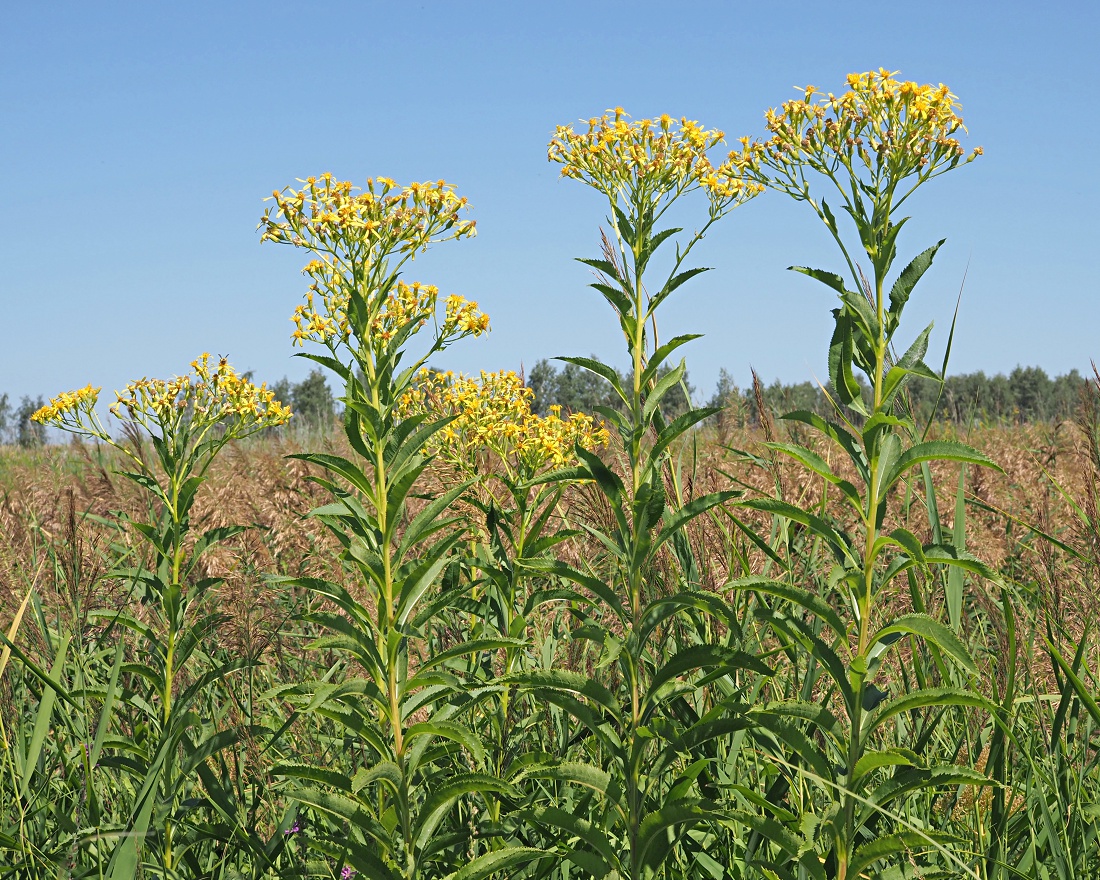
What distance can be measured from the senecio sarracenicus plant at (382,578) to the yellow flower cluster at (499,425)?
72 centimetres

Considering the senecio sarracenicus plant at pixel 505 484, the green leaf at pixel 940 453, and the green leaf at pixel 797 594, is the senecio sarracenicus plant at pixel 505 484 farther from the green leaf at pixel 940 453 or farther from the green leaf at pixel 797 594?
the green leaf at pixel 940 453

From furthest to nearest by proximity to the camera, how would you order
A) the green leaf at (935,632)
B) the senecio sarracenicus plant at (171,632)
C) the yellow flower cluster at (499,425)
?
the yellow flower cluster at (499,425) < the senecio sarracenicus plant at (171,632) < the green leaf at (935,632)

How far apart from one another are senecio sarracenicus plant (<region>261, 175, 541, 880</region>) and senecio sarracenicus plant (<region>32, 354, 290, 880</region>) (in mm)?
446

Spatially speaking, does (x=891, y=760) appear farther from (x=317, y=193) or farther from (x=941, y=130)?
(x=317, y=193)

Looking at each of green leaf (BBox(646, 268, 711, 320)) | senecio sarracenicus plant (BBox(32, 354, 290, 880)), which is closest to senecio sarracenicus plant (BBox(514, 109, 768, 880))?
green leaf (BBox(646, 268, 711, 320))

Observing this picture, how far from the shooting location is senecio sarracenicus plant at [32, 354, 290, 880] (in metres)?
2.66

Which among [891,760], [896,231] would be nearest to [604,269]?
[896,231]

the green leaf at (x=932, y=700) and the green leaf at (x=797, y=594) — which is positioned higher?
the green leaf at (x=797, y=594)

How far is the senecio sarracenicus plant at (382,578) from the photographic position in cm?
233

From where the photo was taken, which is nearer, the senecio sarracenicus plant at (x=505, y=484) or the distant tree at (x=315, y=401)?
the senecio sarracenicus plant at (x=505, y=484)

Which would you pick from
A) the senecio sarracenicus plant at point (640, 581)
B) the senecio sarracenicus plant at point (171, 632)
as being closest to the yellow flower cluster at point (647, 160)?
the senecio sarracenicus plant at point (640, 581)

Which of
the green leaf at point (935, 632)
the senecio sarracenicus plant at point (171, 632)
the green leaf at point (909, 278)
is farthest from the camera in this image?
the senecio sarracenicus plant at point (171, 632)

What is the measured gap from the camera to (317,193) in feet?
8.75

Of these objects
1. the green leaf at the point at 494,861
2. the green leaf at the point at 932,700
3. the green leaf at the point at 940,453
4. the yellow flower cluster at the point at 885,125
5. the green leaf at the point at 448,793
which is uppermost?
the yellow flower cluster at the point at 885,125
